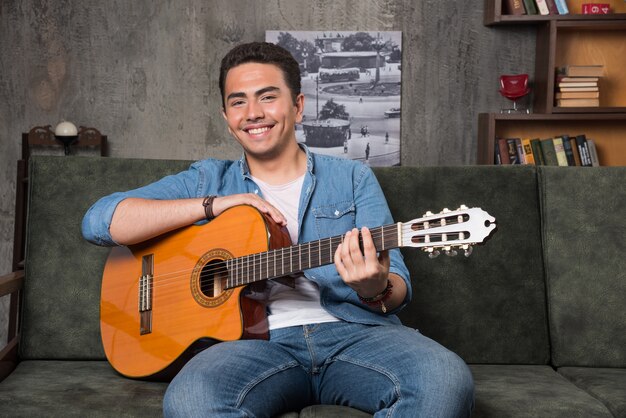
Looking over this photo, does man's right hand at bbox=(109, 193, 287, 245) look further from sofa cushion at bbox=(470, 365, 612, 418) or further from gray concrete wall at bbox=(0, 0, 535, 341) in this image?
gray concrete wall at bbox=(0, 0, 535, 341)

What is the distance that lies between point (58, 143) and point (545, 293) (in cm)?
296

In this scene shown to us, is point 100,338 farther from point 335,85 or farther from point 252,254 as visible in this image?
point 335,85

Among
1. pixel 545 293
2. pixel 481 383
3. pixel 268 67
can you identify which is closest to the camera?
pixel 481 383

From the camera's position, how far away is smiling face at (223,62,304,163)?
193 cm

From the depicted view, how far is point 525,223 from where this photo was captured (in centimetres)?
213

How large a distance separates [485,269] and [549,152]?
7.32ft

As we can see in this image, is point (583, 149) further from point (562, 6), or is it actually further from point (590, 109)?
point (562, 6)

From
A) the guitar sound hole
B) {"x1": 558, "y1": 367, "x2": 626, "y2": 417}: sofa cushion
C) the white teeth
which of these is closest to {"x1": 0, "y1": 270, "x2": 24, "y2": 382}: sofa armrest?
the guitar sound hole

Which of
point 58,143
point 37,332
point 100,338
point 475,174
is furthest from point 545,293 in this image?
point 58,143

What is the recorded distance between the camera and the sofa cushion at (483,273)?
2.07 meters

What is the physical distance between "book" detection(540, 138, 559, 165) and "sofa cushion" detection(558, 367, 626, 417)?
2.26 metres

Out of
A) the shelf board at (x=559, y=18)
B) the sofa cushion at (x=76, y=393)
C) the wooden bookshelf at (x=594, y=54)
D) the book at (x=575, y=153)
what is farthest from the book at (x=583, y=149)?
the sofa cushion at (x=76, y=393)

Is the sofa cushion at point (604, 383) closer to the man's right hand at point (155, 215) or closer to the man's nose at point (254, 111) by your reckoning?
the man's right hand at point (155, 215)

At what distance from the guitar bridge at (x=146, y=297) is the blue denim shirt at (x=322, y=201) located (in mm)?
114
